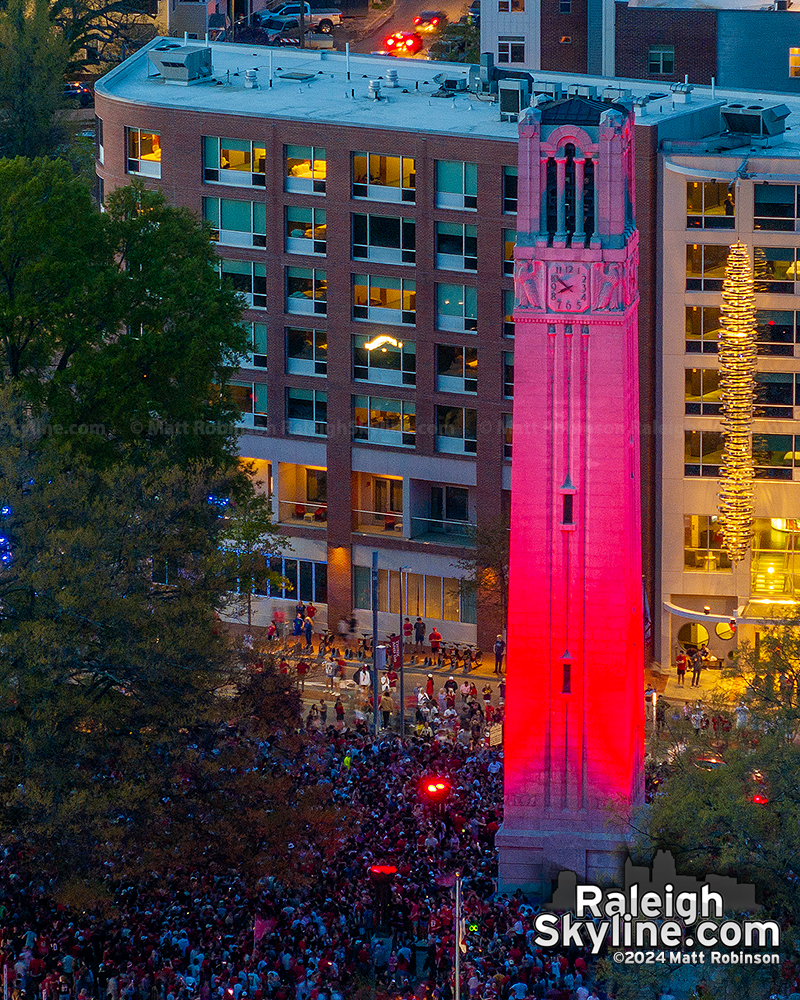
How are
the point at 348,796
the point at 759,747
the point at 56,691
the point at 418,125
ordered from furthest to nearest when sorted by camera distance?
the point at 418,125, the point at 348,796, the point at 56,691, the point at 759,747

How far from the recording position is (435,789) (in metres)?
77.8

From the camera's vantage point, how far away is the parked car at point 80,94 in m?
166

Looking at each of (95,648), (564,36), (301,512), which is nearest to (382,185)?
(301,512)

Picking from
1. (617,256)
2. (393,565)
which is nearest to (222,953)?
(617,256)

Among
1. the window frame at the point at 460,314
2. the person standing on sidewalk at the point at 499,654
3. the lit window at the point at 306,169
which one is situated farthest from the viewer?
the lit window at the point at 306,169

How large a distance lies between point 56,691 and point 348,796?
1189 cm

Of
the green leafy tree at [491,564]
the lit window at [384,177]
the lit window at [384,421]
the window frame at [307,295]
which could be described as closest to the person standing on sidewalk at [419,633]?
the green leafy tree at [491,564]

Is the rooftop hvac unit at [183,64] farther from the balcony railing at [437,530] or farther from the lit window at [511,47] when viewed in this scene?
the lit window at [511,47]

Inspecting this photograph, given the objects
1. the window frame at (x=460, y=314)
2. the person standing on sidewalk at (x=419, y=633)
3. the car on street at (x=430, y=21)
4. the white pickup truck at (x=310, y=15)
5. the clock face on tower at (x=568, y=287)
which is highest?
the clock face on tower at (x=568, y=287)

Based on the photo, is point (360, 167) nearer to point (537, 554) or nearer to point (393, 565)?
point (393, 565)

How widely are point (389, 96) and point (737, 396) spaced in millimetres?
22556

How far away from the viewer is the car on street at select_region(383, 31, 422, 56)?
16988cm

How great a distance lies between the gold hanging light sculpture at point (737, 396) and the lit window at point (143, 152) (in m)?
26.2

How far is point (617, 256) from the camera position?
75438 millimetres
